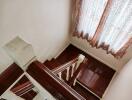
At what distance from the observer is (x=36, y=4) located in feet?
5.32

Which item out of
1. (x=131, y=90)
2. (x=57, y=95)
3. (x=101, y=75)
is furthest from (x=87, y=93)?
(x=57, y=95)

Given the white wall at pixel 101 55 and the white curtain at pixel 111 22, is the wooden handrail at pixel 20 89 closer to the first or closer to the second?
the white curtain at pixel 111 22

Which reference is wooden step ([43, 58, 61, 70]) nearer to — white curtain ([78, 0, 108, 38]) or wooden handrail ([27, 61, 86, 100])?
white curtain ([78, 0, 108, 38])

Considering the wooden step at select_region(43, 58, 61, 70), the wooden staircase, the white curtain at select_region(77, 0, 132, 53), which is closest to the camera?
the wooden staircase

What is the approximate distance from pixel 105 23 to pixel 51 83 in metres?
1.56

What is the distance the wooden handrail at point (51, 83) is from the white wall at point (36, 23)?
69cm

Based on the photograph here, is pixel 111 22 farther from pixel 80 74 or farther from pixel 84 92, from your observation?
pixel 84 92

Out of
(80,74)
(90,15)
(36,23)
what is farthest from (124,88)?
(36,23)

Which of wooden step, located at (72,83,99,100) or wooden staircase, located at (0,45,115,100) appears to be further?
wooden step, located at (72,83,99,100)

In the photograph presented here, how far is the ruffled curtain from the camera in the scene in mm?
1907

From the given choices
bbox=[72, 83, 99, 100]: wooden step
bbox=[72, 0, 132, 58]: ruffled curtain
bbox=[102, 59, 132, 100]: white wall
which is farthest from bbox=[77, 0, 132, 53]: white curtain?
bbox=[72, 83, 99, 100]: wooden step

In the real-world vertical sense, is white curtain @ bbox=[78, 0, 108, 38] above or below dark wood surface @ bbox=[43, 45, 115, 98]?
above

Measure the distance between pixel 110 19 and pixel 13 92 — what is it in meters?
1.58

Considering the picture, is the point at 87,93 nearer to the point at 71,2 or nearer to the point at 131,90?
the point at 131,90
